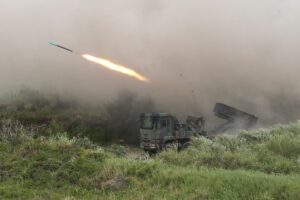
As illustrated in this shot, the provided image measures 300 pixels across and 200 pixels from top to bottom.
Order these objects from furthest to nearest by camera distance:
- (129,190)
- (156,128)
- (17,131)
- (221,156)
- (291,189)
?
(156,128) → (17,131) → (221,156) → (129,190) → (291,189)

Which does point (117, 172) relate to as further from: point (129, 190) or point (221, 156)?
point (221, 156)

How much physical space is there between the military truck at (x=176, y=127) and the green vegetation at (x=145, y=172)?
10080 millimetres

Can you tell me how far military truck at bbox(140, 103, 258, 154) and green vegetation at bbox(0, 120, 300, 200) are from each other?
10.1m

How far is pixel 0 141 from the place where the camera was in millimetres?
15594

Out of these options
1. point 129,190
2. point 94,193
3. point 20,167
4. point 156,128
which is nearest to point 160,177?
point 129,190

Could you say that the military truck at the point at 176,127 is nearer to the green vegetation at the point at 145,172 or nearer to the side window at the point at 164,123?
the side window at the point at 164,123

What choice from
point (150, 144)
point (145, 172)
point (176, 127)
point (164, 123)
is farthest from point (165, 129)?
point (145, 172)

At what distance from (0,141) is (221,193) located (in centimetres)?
774

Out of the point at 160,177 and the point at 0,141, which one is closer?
the point at 160,177

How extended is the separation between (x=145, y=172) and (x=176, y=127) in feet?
49.3

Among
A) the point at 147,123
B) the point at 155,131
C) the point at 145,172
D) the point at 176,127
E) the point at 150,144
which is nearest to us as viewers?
the point at 145,172

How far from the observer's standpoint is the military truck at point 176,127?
27078 millimetres

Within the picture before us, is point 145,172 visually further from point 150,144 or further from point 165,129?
point 165,129

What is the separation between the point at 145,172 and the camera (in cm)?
1320
